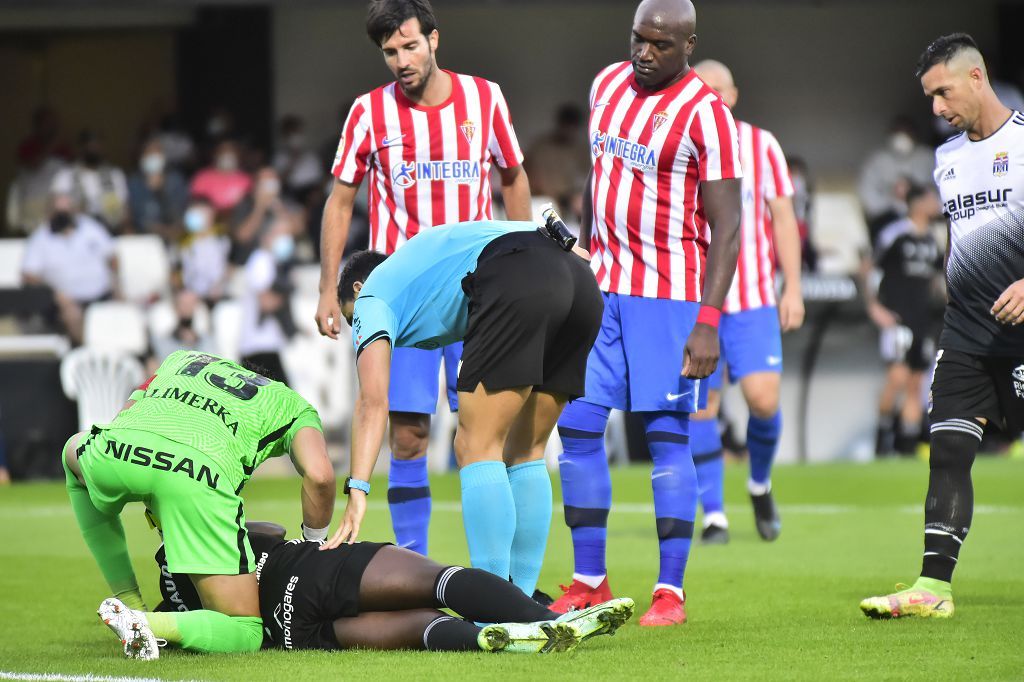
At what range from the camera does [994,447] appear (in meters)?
14.8

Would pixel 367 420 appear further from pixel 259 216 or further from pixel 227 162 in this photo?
pixel 227 162

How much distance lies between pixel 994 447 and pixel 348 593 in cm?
1090

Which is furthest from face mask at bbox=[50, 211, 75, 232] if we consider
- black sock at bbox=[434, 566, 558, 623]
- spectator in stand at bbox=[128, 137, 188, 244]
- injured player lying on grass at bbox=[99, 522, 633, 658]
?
black sock at bbox=[434, 566, 558, 623]

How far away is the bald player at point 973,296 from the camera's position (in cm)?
597

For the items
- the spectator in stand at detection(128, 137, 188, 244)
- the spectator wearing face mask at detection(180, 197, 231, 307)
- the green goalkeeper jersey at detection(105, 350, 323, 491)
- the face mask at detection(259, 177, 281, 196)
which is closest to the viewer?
the green goalkeeper jersey at detection(105, 350, 323, 491)

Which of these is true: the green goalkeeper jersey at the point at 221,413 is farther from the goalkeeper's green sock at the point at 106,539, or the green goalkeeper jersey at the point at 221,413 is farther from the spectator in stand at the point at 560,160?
the spectator in stand at the point at 560,160

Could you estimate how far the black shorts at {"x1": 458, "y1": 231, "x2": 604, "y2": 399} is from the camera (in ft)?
17.2

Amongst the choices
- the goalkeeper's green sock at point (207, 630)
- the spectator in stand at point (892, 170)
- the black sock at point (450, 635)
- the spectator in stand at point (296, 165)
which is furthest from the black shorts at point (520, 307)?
the spectator in stand at point (892, 170)

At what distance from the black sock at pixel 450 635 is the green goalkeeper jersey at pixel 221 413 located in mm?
833

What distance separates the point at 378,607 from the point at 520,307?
1.10m

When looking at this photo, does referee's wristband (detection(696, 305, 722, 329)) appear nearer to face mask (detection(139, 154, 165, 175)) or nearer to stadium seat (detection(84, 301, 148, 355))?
stadium seat (detection(84, 301, 148, 355))

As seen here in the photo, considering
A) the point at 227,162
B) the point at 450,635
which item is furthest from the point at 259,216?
the point at 450,635

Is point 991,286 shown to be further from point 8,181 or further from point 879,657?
point 8,181

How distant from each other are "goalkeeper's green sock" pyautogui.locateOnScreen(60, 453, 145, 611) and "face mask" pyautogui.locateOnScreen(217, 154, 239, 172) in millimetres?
11281
